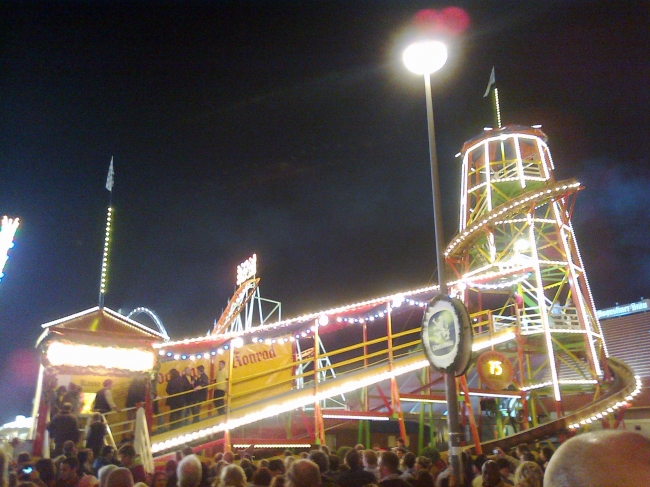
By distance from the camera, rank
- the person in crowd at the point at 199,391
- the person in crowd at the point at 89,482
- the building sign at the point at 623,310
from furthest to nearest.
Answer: the building sign at the point at 623,310 → the person in crowd at the point at 199,391 → the person in crowd at the point at 89,482

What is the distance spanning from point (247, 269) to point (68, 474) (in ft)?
78.9

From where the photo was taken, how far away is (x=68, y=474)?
22.1 ft

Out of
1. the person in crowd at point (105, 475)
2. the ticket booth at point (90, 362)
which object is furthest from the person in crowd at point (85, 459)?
the ticket booth at point (90, 362)

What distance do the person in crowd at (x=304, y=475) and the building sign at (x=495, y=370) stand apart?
12.8 metres

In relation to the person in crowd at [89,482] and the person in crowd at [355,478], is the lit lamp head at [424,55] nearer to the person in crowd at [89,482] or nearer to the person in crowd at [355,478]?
the person in crowd at [355,478]

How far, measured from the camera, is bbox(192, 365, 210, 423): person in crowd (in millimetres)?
15327

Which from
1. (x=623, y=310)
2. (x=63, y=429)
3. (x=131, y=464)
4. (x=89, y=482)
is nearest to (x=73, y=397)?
(x=63, y=429)

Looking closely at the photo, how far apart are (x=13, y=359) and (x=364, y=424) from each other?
96.1 feet

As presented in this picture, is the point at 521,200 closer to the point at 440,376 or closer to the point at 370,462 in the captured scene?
the point at 440,376

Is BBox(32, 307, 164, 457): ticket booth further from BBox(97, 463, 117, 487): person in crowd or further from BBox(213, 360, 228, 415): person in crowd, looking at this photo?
BBox(97, 463, 117, 487): person in crowd

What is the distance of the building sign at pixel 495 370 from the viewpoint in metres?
16.0

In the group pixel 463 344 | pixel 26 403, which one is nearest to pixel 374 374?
pixel 463 344

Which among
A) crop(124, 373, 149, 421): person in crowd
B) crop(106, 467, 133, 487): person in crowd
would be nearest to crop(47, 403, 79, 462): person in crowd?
crop(124, 373, 149, 421): person in crowd

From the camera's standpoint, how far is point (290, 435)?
18594 mm
